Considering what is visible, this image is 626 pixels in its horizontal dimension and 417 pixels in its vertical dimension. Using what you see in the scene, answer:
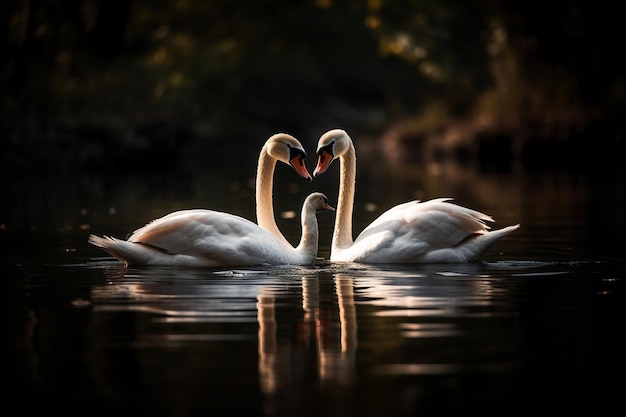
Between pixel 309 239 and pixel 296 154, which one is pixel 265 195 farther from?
pixel 309 239

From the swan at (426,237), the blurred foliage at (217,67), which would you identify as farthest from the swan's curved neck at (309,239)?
the blurred foliage at (217,67)

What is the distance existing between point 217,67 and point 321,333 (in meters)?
39.5

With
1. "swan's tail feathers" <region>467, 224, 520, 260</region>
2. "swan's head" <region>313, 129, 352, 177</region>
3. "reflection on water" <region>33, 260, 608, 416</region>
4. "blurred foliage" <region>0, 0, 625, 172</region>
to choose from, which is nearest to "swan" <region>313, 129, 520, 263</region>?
"swan's tail feathers" <region>467, 224, 520, 260</region>

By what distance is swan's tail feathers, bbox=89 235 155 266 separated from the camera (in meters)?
10.7

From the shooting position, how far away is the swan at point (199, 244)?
1095 centimetres

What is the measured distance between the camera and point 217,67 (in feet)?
152

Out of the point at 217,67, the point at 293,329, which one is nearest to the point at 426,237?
the point at 293,329

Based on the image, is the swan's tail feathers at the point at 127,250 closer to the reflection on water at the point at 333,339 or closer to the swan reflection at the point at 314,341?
the reflection on water at the point at 333,339

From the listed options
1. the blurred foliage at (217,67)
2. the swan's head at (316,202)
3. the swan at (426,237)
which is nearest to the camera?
the swan at (426,237)

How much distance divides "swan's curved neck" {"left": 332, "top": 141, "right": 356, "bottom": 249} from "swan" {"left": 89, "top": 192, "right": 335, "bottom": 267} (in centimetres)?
117

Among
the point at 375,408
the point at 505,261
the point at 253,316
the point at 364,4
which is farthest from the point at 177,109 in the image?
the point at 375,408

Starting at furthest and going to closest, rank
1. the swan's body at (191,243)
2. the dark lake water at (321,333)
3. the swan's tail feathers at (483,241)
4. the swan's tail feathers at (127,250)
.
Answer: the swan's tail feathers at (483,241)
the swan's body at (191,243)
the swan's tail feathers at (127,250)
the dark lake water at (321,333)

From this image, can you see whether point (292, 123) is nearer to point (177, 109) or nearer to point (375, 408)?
point (177, 109)

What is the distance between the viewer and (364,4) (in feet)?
119
